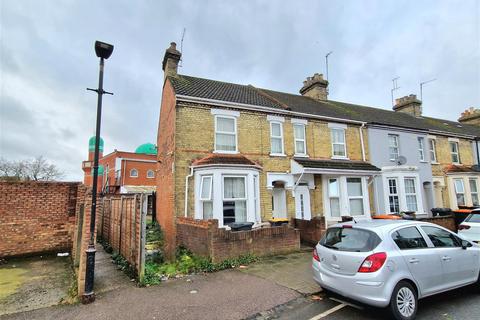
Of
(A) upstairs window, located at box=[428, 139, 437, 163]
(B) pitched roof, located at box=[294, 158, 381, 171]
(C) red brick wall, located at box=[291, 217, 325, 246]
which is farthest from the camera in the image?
(A) upstairs window, located at box=[428, 139, 437, 163]

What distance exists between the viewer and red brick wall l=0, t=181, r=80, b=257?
8094 mm

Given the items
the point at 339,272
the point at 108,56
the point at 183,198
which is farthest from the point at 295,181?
the point at 108,56

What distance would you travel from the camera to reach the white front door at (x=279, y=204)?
12.2 meters

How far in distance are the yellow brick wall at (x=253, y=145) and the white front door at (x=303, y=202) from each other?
26 centimetres

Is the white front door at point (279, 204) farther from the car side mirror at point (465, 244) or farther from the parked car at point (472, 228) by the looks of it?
the car side mirror at point (465, 244)

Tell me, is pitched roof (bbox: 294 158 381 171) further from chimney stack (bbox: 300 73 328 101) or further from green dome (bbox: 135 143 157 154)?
green dome (bbox: 135 143 157 154)

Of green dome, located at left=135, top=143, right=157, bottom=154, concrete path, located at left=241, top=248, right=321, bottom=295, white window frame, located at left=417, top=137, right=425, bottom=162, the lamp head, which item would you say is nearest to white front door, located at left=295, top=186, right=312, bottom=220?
concrete path, located at left=241, top=248, right=321, bottom=295

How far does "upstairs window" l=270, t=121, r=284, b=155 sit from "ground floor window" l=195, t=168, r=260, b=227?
2440 mm

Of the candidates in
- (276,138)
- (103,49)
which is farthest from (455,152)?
(103,49)

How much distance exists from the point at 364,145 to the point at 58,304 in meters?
15.2

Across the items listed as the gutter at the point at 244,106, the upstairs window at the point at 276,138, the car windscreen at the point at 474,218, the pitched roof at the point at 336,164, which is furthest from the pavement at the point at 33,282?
the car windscreen at the point at 474,218

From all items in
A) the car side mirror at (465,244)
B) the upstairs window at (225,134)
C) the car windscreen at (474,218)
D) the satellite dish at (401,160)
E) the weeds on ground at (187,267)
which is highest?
the upstairs window at (225,134)

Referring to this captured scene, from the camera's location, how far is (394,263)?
14.5 ft

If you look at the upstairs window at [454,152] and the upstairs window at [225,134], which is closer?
the upstairs window at [225,134]
